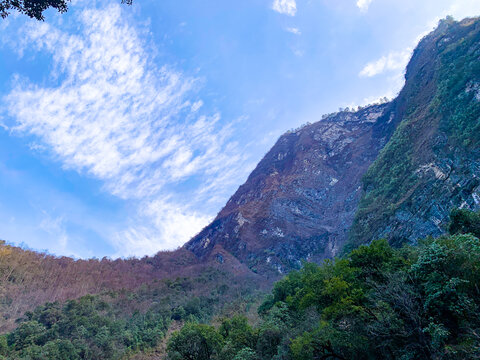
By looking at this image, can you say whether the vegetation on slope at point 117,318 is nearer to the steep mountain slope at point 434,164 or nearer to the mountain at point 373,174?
the mountain at point 373,174

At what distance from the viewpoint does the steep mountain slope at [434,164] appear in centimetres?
2738

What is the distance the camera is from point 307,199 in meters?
84.1

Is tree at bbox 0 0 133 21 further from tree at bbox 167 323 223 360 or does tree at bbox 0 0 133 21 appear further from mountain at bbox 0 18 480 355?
mountain at bbox 0 18 480 355

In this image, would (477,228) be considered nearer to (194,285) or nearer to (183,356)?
(183,356)

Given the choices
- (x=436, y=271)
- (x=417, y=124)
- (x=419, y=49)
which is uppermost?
(x=419, y=49)

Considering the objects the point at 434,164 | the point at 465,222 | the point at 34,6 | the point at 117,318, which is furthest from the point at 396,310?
the point at 117,318

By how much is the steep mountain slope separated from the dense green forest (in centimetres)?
1042

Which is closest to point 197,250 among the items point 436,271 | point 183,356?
point 183,356

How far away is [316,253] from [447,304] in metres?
65.1

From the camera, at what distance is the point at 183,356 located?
898 inches

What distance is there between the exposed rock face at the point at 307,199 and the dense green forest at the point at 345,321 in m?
43.8

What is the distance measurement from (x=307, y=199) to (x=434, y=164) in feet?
172

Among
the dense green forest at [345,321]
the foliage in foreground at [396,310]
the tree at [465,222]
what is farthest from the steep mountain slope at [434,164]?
the foliage in foreground at [396,310]

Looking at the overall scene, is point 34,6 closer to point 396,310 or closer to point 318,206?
point 396,310
